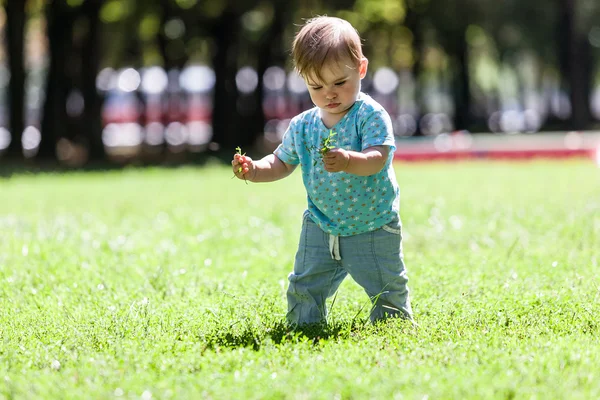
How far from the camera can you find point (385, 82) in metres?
50.2

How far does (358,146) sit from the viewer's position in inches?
182

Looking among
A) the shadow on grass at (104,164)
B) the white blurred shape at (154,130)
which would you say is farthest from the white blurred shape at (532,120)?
the shadow on grass at (104,164)

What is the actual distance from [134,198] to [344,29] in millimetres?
9202

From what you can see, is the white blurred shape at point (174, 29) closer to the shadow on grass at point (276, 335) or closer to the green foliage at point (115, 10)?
the green foliage at point (115, 10)

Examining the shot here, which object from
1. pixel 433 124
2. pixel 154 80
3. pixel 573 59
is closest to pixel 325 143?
pixel 573 59

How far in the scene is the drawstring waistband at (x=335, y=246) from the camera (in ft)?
15.6

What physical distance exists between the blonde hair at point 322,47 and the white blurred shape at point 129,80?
38886 mm

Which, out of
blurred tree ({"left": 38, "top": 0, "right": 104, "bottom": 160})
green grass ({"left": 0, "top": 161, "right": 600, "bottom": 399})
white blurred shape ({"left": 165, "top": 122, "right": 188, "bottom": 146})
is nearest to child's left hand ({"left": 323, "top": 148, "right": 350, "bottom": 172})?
green grass ({"left": 0, "top": 161, "right": 600, "bottom": 399})

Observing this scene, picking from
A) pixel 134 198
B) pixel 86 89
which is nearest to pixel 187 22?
pixel 86 89

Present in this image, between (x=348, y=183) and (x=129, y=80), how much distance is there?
4104 cm

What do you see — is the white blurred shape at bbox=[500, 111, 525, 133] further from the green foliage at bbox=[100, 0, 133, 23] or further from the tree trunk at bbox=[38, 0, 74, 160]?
the tree trunk at bbox=[38, 0, 74, 160]

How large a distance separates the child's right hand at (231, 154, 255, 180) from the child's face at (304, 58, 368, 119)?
18.2 inches

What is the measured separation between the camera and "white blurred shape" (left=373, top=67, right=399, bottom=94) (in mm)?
49134

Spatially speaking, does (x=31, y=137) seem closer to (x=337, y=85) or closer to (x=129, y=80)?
(x=129, y=80)
